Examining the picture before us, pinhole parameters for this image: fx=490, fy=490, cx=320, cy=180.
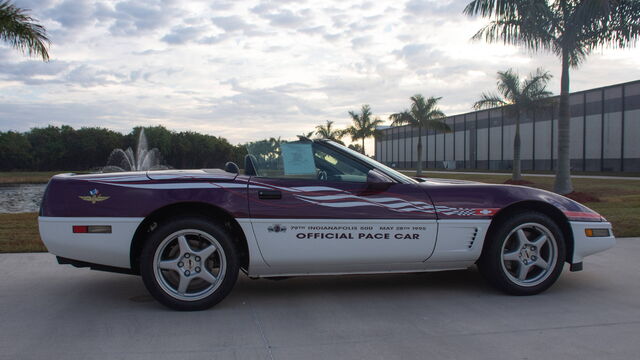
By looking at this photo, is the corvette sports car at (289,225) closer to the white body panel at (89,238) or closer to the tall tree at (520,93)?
the white body panel at (89,238)

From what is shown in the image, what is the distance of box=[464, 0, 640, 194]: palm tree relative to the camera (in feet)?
48.2

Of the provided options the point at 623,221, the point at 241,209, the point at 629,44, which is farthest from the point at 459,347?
the point at 629,44

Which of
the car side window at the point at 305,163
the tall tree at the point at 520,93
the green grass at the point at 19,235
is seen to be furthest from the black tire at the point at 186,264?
the tall tree at the point at 520,93

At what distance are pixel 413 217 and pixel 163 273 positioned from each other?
2.03 metres

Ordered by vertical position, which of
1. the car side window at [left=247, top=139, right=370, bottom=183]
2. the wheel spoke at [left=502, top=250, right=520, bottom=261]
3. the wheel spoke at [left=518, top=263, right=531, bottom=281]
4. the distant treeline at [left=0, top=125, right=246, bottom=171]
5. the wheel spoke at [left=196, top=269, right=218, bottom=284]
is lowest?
the wheel spoke at [left=518, top=263, right=531, bottom=281]

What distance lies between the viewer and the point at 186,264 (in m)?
3.80

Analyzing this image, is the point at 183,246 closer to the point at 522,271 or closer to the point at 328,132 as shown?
the point at 522,271

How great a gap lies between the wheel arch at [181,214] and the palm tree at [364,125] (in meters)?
46.7

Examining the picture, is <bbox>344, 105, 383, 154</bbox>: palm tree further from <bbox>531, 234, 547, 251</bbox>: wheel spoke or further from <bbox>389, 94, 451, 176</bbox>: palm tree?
<bbox>531, 234, 547, 251</bbox>: wheel spoke

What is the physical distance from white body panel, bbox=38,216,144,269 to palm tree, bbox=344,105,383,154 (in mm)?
46978

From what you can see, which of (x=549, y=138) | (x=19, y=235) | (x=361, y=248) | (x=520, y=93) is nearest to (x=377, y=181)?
(x=361, y=248)

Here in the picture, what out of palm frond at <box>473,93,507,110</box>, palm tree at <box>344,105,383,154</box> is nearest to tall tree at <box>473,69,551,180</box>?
palm frond at <box>473,93,507,110</box>

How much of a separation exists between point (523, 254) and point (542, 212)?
0.45 metres

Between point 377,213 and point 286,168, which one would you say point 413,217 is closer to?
point 377,213
